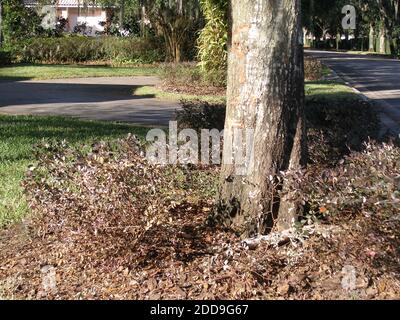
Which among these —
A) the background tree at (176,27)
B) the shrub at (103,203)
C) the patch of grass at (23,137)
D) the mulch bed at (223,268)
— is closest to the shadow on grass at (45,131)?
the patch of grass at (23,137)

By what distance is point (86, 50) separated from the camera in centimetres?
3116

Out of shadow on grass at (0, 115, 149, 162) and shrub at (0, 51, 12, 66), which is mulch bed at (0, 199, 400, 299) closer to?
shadow on grass at (0, 115, 149, 162)

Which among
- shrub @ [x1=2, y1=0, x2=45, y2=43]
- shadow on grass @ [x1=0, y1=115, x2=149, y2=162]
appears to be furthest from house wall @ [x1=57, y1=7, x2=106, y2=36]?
shadow on grass @ [x1=0, y1=115, x2=149, y2=162]

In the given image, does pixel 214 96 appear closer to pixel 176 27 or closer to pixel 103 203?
pixel 176 27

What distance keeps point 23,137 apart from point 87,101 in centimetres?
691

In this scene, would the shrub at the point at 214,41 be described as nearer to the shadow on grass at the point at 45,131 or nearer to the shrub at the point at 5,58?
the shadow on grass at the point at 45,131

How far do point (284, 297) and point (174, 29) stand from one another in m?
22.9

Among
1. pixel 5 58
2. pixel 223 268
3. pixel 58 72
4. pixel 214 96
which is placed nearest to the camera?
pixel 223 268

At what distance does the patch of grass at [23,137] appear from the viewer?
597 centimetres

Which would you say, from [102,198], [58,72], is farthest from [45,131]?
[58,72]

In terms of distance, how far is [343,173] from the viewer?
4160 mm

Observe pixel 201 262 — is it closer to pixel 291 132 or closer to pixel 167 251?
pixel 167 251

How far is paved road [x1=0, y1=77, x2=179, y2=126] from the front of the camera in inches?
516

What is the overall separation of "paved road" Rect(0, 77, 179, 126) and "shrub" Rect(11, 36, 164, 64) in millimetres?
8363
